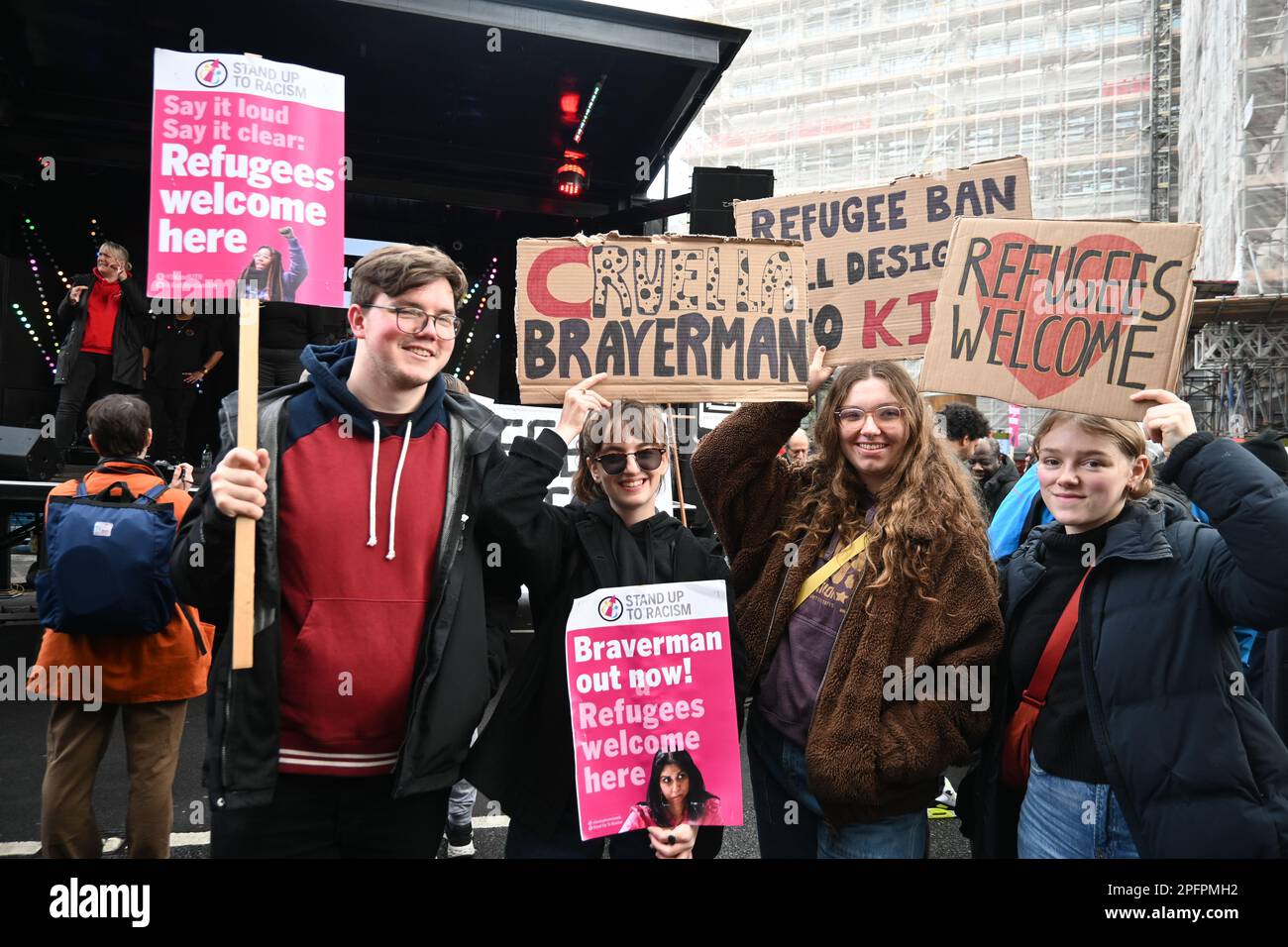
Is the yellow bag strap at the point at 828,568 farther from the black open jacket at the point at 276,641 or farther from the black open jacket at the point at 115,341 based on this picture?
the black open jacket at the point at 115,341

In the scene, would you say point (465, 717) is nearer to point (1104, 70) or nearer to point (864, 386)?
point (864, 386)

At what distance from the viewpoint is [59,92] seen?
8031 millimetres

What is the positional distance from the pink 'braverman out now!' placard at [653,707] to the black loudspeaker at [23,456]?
6650 mm

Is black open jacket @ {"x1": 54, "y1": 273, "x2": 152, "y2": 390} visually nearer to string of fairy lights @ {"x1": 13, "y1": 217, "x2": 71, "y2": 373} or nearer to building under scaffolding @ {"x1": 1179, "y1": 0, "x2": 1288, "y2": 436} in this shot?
string of fairy lights @ {"x1": 13, "y1": 217, "x2": 71, "y2": 373}

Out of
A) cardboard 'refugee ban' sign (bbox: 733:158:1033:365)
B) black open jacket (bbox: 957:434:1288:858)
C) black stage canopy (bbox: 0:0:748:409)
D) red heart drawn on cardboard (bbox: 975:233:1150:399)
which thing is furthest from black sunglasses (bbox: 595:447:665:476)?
black stage canopy (bbox: 0:0:748:409)

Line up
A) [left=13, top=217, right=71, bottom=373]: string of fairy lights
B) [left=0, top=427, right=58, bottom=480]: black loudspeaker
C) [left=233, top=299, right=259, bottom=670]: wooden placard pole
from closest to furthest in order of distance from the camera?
[left=233, top=299, right=259, bottom=670]: wooden placard pole
[left=0, top=427, right=58, bottom=480]: black loudspeaker
[left=13, top=217, right=71, bottom=373]: string of fairy lights

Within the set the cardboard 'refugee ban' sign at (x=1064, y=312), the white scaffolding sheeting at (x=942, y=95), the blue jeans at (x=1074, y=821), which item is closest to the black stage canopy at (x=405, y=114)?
the cardboard 'refugee ban' sign at (x=1064, y=312)

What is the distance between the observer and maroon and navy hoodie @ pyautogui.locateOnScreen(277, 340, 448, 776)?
1.76 m

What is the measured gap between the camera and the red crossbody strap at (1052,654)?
1911 millimetres

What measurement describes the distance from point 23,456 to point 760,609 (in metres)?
6.91

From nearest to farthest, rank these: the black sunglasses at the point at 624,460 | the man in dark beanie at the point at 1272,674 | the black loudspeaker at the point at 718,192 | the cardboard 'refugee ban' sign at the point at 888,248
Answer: the black sunglasses at the point at 624,460 < the cardboard 'refugee ban' sign at the point at 888,248 < the man in dark beanie at the point at 1272,674 < the black loudspeaker at the point at 718,192

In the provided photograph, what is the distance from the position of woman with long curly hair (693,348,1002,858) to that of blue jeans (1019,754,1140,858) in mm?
188
